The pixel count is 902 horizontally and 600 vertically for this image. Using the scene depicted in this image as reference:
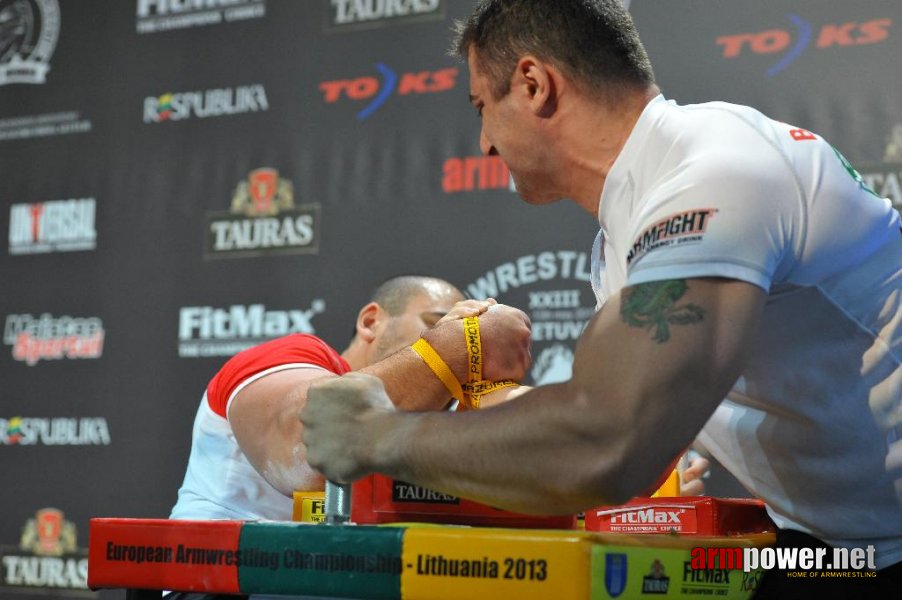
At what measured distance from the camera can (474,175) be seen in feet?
9.17

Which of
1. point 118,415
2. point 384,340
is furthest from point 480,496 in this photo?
point 118,415

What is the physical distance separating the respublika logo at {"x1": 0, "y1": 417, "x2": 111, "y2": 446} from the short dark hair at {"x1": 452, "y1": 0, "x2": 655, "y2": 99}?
7.74 feet

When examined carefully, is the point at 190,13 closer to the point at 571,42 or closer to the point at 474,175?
the point at 474,175

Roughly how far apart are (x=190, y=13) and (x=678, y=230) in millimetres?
2780

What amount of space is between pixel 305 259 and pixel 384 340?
73 centimetres

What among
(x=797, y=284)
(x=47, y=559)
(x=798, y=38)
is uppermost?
(x=798, y=38)

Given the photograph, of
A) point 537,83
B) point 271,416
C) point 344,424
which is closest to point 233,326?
point 271,416

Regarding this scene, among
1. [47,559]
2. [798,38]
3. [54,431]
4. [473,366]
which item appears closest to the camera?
[473,366]

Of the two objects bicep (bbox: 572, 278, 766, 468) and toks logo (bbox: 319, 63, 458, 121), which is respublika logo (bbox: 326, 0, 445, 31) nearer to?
toks logo (bbox: 319, 63, 458, 121)

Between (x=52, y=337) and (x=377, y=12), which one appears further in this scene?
(x=52, y=337)

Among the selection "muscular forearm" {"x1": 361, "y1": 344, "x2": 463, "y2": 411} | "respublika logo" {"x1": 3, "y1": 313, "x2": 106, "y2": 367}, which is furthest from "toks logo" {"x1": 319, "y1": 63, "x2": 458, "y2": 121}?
"muscular forearm" {"x1": 361, "y1": 344, "x2": 463, "y2": 411}

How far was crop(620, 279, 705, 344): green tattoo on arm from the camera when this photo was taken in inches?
30.6

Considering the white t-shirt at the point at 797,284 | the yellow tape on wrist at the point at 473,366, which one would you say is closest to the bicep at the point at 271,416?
the yellow tape on wrist at the point at 473,366

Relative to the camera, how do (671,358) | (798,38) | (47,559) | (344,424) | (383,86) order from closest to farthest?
(671,358), (344,424), (798,38), (383,86), (47,559)
